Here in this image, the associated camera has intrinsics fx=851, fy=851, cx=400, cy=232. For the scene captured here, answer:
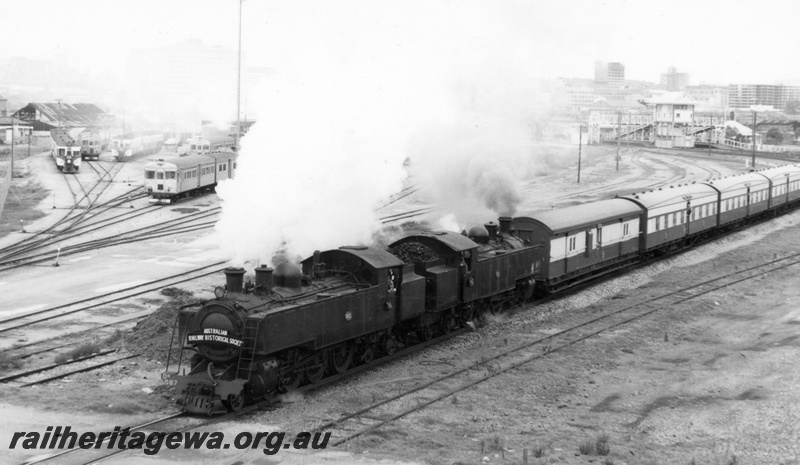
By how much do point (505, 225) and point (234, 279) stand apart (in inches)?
529

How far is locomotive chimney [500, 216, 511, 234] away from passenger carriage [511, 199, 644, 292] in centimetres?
50

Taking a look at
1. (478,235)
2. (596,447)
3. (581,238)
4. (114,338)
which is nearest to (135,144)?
(581,238)

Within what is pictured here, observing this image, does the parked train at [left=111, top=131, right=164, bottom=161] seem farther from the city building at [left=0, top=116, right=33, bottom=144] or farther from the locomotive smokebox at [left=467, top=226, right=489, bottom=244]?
the locomotive smokebox at [left=467, top=226, right=489, bottom=244]

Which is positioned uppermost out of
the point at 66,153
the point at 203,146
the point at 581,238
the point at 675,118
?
the point at 675,118

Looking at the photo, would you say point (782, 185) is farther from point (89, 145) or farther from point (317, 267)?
point (89, 145)

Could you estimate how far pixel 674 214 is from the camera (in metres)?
38.4

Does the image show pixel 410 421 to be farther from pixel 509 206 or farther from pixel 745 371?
pixel 509 206

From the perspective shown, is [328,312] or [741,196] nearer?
[328,312]

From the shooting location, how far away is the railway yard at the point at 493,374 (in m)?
15.7

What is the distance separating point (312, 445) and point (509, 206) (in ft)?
65.6

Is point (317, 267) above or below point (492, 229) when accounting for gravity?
below

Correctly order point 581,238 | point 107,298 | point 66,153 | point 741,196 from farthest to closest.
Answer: point 66,153 → point 741,196 → point 581,238 → point 107,298

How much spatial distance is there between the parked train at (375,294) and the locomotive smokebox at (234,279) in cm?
8

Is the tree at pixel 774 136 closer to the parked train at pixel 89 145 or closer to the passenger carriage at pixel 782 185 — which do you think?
the passenger carriage at pixel 782 185
